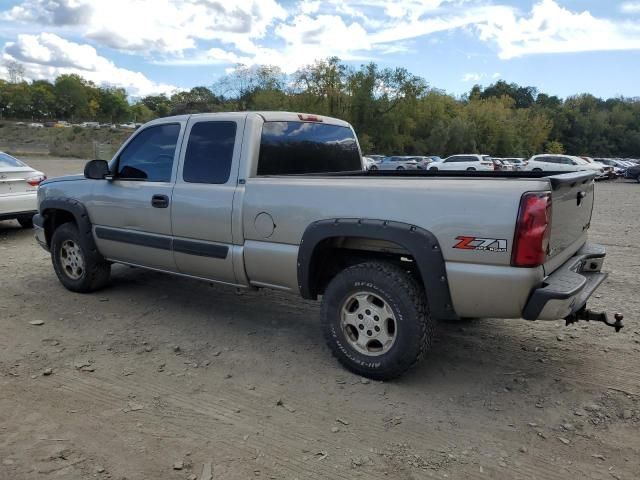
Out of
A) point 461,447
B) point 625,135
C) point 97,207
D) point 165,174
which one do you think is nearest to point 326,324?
point 461,447

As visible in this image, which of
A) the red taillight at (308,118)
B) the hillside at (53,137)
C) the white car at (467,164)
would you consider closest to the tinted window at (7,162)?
the red taillight at (308,118)

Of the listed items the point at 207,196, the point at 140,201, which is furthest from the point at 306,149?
the point at 140,201

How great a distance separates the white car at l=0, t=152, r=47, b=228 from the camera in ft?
27.9

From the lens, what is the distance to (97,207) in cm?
536

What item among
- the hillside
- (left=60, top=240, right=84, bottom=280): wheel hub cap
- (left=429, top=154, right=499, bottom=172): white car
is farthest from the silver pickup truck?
the hillside

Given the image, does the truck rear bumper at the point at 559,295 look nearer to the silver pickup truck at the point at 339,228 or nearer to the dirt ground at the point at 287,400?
the silver pickup truck at the point at 339,228

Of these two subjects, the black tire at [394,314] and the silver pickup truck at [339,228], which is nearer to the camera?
the silver pickup truck at [339,228]

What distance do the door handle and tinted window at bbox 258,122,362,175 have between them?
988 millimetres

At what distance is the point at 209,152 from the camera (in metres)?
4.55

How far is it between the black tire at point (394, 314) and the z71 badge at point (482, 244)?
50 cm

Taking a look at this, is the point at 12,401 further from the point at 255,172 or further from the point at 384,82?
the point at 384,82

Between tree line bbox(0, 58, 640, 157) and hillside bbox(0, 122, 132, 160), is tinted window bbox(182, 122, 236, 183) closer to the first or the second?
tree line bbox(0, 58, 640, 157)

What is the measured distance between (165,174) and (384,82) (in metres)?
62.9

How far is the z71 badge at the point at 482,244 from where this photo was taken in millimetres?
3086
